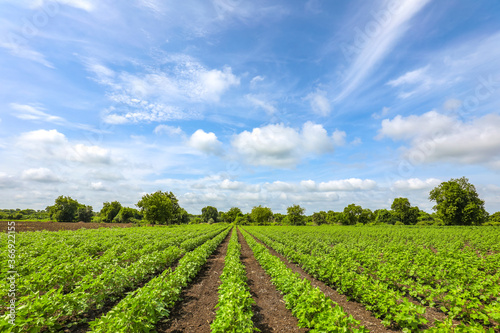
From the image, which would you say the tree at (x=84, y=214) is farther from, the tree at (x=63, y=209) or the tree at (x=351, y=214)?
the tree at (x=351, y=214)

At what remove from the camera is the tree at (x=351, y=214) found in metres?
97.4

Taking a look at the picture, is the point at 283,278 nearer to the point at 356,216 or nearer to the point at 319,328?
the point at 319,328

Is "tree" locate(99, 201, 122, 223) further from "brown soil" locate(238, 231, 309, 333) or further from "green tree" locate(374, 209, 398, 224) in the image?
"green tree" locate(374, 209, 398, 224)

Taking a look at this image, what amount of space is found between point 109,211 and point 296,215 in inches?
3343

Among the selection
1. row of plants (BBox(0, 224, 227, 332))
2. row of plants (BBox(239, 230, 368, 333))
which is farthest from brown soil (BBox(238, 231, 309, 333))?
row of plants (BBox(0, 224, 227, 332))

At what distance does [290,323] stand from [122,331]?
5213mm

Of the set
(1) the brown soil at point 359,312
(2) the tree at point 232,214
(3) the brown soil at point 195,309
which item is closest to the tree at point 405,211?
(2) the tree at point 232,214

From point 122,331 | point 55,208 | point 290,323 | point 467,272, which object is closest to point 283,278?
point 290,323

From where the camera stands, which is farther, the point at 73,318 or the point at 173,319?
the point at 173,319

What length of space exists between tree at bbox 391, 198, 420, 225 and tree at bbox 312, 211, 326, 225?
112 ft

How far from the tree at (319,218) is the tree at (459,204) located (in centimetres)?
5792

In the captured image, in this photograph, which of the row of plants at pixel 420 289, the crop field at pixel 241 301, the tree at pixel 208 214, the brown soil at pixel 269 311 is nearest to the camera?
the crop field at pixel 241 301

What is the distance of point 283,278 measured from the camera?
8469 mm

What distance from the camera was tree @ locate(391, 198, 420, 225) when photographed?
94.9m
